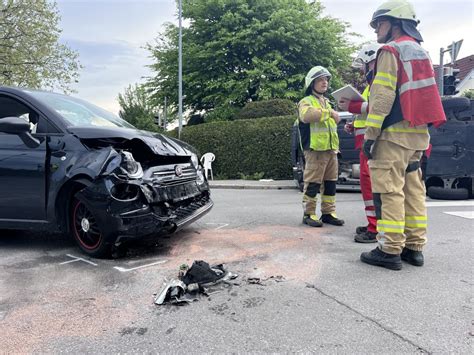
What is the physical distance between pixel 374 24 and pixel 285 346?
2.78 meters

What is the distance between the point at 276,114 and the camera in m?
13.7

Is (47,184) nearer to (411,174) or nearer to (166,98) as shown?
(411,174)

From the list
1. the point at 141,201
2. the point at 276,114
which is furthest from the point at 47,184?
the point at 276,114

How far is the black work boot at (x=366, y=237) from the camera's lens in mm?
3932

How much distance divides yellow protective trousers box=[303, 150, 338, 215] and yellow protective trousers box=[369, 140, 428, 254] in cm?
149

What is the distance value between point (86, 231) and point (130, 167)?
765 millimetres

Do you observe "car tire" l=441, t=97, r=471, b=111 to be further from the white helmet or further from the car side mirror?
the car side mirror

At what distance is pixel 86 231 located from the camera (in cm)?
341

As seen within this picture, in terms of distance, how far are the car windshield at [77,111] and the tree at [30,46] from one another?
1848 cm

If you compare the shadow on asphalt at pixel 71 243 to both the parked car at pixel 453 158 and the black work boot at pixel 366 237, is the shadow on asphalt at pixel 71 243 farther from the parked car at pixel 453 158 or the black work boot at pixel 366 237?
the parked car at pixel 453 158

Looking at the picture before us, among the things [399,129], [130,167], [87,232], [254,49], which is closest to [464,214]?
[399,129]

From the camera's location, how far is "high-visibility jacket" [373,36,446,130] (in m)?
2.98

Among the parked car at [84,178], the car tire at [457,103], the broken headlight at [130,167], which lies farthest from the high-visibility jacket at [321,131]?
the car tire at [457,103]

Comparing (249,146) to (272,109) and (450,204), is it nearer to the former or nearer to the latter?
(272,109)
